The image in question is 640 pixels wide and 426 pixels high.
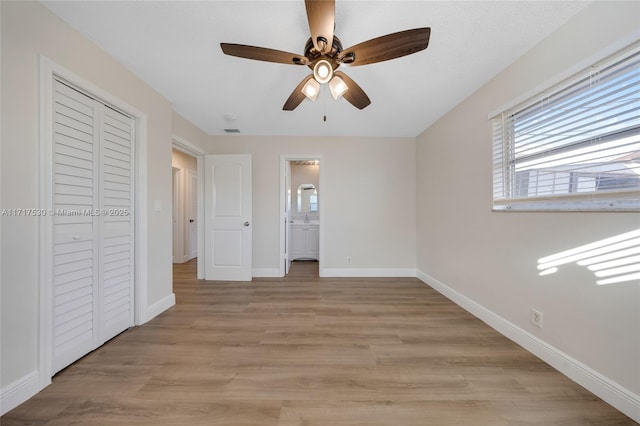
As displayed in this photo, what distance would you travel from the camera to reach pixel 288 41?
5.76 ft

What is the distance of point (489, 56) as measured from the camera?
6.25 feet

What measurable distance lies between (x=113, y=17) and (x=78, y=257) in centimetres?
171

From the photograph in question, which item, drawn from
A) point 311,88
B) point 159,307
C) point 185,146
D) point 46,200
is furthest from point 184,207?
point 311,88

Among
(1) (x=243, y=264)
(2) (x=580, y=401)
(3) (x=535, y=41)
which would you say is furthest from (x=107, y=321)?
(3) (x=535, y=41)

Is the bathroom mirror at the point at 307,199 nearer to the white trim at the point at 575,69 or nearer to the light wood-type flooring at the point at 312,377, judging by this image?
the light wood-type flooring at the point at 312,377

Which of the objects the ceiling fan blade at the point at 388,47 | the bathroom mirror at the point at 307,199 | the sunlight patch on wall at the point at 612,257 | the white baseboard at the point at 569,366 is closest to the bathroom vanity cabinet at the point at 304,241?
the bathroom mirror at the point at 307,199

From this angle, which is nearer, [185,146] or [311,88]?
[311,88]

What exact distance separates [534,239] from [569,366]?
34.0 inches

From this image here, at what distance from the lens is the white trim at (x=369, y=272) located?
13.0 feet

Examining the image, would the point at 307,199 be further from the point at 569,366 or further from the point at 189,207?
the point at 569,366

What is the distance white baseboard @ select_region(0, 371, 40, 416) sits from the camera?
4.07ft

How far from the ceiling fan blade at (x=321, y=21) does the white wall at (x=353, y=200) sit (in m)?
2.48

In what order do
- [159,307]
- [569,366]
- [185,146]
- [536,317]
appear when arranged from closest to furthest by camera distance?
[569,366] < [536,317] < [159,307] < [185,146]

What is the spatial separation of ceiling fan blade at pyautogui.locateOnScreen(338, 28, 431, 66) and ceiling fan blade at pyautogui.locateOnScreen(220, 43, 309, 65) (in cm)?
31
